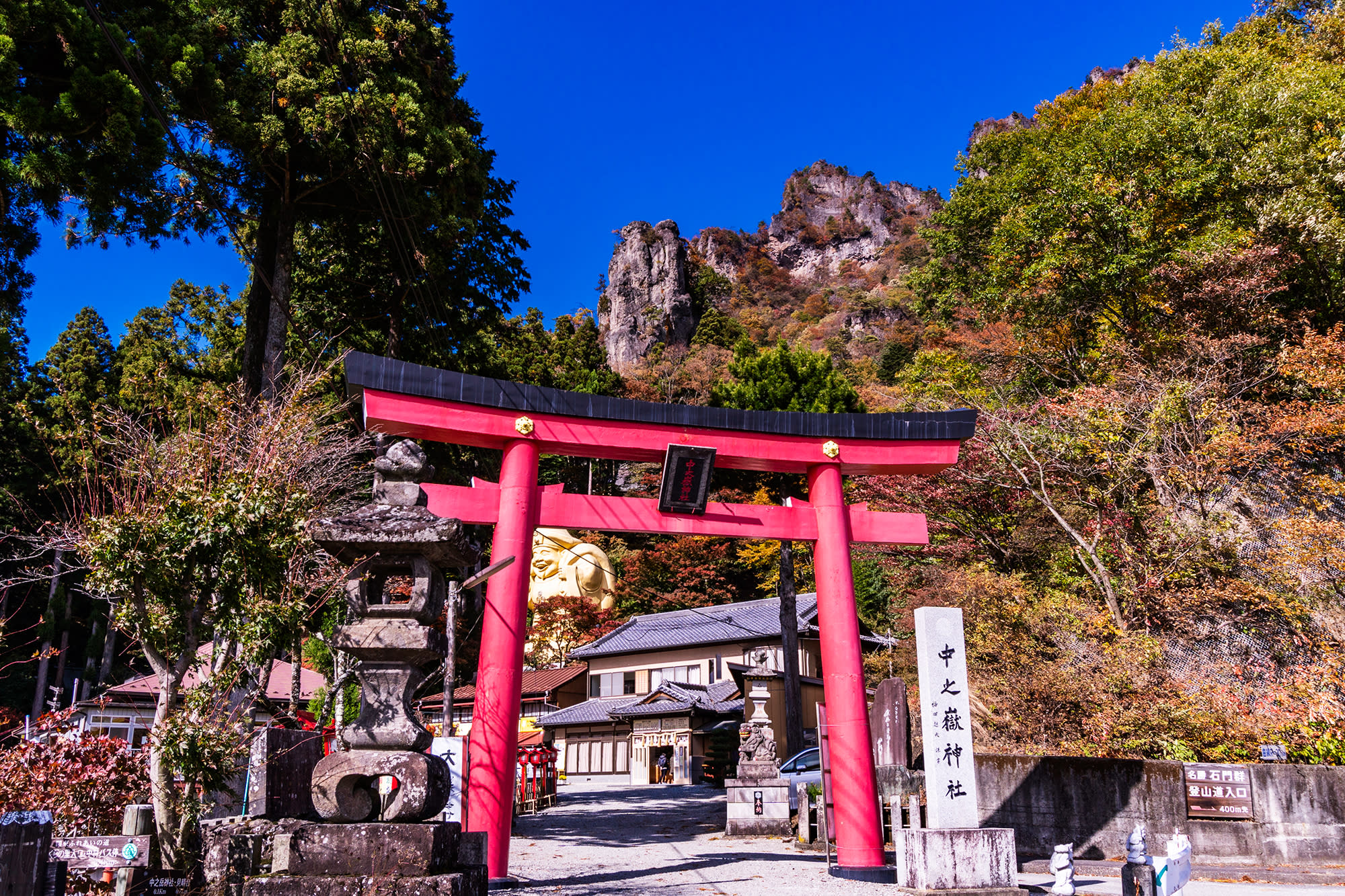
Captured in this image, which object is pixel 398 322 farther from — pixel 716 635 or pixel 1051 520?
pixel 716 635

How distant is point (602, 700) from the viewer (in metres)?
30.6

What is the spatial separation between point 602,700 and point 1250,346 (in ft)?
77.8

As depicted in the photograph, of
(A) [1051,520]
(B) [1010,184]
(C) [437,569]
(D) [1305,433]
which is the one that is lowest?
(C) [437,569]

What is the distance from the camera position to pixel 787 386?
29125 mm

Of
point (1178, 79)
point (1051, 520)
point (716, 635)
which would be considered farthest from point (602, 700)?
point (1178, 79)

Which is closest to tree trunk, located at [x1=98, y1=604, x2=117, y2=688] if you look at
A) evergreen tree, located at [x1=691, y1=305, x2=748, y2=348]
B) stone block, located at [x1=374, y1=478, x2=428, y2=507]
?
stone block, located at [x1=374, y1=478, x2=428, y2=507]

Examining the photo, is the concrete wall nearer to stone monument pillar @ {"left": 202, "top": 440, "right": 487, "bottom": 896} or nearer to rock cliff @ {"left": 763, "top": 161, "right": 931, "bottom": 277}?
stone monument pillar @ {"left": 202, "top": 440, "right": 487, "bottom": 896}

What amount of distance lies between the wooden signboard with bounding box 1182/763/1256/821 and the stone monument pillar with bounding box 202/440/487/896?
885cm

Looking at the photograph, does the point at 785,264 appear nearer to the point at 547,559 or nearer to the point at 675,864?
the point at 547,559

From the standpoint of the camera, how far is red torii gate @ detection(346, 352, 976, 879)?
28.7 ft

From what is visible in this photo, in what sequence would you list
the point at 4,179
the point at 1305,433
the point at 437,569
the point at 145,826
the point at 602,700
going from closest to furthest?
1. the point at 145,826
2. the point at 437,569
3. the point at 4,179
4. the point at 1305,433
5. the point at 602,700

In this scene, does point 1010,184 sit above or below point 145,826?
above

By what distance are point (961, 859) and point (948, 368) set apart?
1764 cm

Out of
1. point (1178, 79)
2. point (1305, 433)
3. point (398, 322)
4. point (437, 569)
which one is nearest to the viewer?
point (437, 569)
